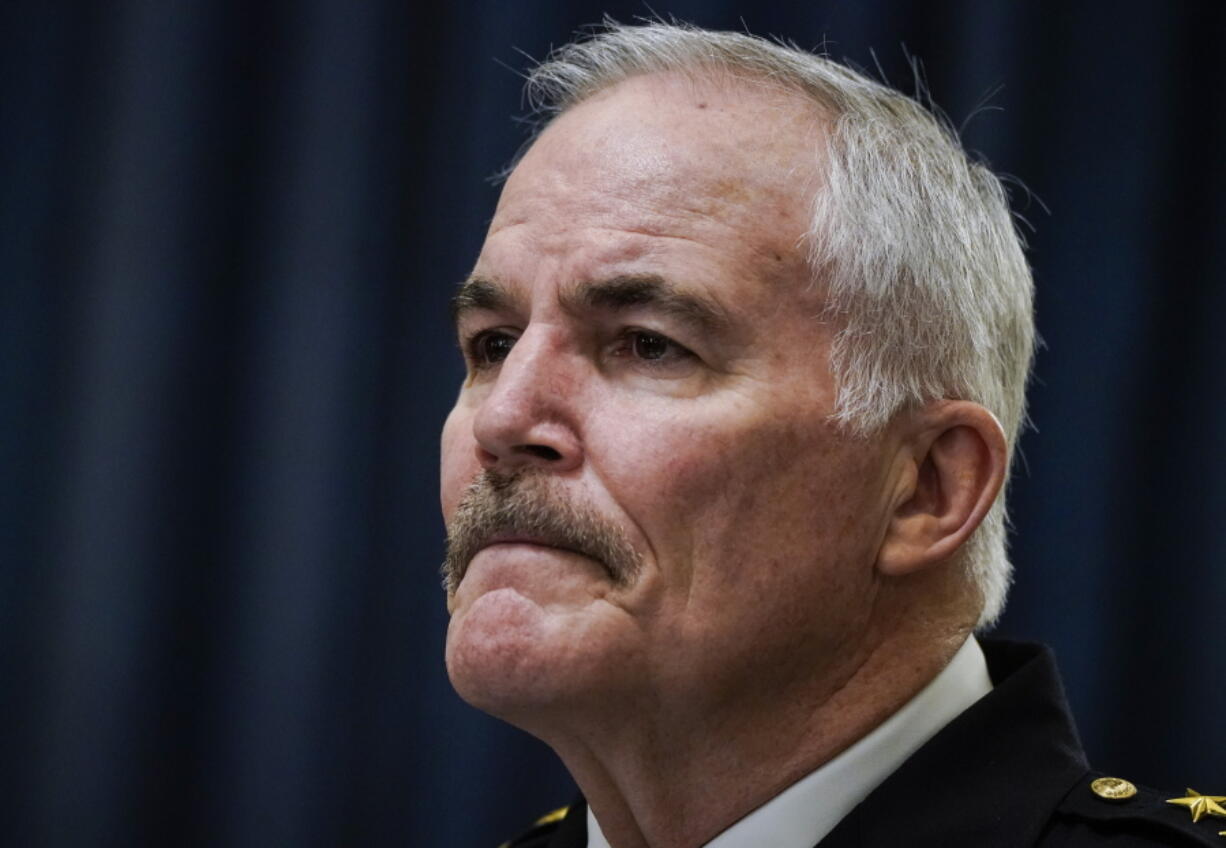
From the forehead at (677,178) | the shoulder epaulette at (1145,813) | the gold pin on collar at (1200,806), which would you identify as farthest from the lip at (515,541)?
the gold pin on collar at (1200,806)

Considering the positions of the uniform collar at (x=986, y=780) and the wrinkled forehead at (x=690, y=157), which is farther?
the wrinkled forehead at (x=690, y=157)

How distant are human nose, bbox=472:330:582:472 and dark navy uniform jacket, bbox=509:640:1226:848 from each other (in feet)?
1.81

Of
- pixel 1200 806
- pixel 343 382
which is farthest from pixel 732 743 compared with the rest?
pixel 343 382

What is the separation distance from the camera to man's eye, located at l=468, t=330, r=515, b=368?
185cm

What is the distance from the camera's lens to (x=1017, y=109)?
2.76 metres

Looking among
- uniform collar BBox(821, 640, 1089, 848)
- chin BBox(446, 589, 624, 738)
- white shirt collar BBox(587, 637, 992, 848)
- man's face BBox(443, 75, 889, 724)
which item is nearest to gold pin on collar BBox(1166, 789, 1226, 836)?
uniform collar BBox(821, 640, 1089, 848)

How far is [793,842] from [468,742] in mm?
1232

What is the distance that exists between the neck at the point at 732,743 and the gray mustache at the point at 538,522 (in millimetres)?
192

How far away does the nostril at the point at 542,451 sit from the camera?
1.62 meters

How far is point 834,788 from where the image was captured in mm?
1647

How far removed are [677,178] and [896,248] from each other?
0.99 ft

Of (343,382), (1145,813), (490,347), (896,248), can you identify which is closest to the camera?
(1145,813)

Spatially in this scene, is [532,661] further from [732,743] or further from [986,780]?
[986,780]

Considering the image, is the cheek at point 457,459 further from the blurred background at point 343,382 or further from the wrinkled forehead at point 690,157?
the blurred background at point 343,382
